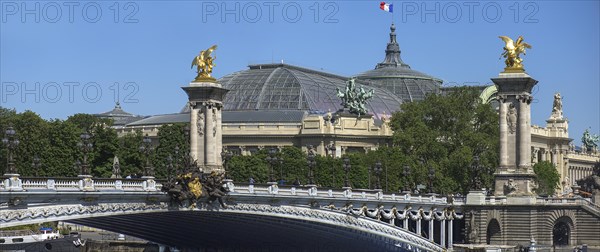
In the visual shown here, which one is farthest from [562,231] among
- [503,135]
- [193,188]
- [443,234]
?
[193,188]

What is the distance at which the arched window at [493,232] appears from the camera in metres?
102

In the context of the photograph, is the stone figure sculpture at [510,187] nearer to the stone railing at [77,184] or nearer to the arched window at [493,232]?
the arched window at [493,232]

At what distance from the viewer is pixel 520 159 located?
4104 inches

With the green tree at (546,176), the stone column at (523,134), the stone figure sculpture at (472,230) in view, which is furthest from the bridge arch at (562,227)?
the green tree at (546,176)

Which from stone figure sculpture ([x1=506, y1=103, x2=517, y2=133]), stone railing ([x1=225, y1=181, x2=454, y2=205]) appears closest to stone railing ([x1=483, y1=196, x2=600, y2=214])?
stone railing ([x1=225, y1=181, x2=454, y2=205])

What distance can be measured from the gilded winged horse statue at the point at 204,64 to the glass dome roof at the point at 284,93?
236 ft

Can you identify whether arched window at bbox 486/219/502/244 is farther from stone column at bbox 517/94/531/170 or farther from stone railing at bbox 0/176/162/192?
stone railing at bbox 0/176/162/192

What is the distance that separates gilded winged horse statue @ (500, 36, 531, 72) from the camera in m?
105

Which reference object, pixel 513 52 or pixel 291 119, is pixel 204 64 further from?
pixel 291 119

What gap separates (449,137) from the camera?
14062 cm

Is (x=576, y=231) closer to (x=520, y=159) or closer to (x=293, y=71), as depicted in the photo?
(x=520, y=159)

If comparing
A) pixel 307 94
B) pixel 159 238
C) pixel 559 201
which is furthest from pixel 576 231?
pixel 307 94

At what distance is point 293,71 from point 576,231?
9845cm

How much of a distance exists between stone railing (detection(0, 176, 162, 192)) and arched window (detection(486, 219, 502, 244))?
109 feet
